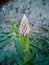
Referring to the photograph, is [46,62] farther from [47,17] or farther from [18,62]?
[47,17]

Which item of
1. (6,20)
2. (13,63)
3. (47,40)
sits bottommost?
(13,63)

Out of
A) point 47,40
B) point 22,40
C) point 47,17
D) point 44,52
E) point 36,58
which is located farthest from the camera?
point 47,17

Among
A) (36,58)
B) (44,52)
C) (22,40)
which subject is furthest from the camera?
(44,52)

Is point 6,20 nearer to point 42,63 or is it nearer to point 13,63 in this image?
point 13,63

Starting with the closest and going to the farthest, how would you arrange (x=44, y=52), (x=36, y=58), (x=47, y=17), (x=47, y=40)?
(x=36, y=58) < (x=44, y=52) < (x=47, y=40) < (x=47, y=17)

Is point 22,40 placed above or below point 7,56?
above

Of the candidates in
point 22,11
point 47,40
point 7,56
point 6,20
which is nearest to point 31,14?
point 22,11

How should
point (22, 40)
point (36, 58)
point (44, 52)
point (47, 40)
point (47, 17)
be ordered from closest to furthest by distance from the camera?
point (22, 40) < point (36, 58) < point (44, 52) < point (47, 40) < point (47, 17)

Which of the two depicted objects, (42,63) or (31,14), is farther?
(31,14)

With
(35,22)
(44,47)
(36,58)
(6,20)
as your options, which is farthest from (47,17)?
(36,58)
